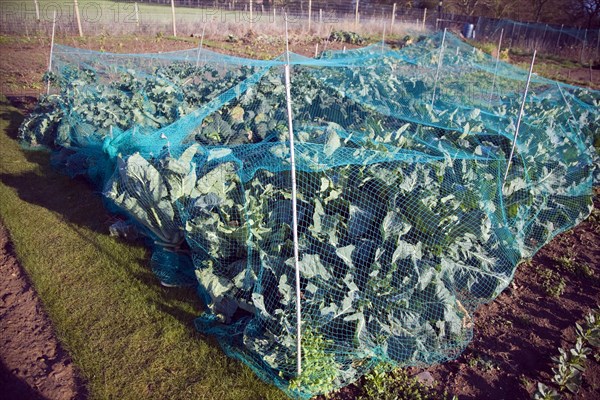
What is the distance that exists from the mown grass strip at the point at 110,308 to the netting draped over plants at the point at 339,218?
237 mm

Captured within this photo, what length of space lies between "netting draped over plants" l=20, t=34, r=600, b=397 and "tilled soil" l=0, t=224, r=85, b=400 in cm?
116

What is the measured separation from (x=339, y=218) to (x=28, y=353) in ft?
9.81

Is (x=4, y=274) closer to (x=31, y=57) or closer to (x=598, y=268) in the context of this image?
(x=598, y=268)

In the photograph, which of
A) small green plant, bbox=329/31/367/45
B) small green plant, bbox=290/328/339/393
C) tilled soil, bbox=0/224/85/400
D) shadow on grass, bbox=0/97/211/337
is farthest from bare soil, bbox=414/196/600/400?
small green plant, bbox=329/31/367/45

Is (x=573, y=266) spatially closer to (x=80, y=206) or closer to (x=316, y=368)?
(x=316, y=368)

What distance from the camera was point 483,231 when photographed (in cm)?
421

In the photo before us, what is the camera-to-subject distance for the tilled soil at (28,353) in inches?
128

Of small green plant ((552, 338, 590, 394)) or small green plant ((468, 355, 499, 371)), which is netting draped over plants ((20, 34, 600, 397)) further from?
small green plant ((552, 338, 590, 394))

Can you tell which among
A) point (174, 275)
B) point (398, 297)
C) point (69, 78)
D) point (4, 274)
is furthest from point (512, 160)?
Answer: point (69, 78)

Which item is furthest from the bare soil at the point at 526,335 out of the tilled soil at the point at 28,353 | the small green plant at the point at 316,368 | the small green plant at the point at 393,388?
the tilled soil at the point at 28,353

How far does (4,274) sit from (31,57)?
40.1 feet

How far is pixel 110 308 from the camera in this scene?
13.3ft

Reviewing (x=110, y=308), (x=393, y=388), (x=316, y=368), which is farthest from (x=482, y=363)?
(x=110, y=308)

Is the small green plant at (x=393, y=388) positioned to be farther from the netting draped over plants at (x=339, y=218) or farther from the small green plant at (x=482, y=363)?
the small green plant at (x=482, y=363)
